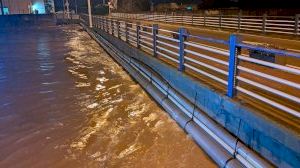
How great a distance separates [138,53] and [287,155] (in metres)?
8.72

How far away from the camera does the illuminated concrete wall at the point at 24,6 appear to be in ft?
266

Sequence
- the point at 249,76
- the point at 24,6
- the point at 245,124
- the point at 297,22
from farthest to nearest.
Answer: the point at 24,6
the point at 297,22
the point at 249,76
the point at 245,124

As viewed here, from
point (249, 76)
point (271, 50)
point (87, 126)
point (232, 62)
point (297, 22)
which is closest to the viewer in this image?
point (271, 50)

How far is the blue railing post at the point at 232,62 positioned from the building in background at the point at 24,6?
81209 mm

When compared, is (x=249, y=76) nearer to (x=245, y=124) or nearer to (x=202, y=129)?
(x=202, y=129)

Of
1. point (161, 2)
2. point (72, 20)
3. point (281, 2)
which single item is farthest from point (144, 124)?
point (161, 2)

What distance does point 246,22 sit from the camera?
Result: 22.7 meters

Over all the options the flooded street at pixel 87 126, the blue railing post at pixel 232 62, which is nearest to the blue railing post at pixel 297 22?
the flooded street at pixel 87 126

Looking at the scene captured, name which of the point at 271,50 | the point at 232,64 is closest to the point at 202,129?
the point at 232,64

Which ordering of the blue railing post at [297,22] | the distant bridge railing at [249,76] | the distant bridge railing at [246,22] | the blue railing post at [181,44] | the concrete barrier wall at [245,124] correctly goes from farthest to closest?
the distant bridge railing at [246,22] < the blue railing post at [297,22] < the blue railing post at [181,44] < the distant bridge railing at [249,76] < the concrete barrier wall at [245,124]

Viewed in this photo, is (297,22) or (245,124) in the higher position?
(297,22)

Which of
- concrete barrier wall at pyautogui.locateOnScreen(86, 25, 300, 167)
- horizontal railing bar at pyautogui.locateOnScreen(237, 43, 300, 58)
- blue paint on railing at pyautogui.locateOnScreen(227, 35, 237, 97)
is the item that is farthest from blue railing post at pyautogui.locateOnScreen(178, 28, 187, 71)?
horizontal railing bar at pyautogui.locateOnScreen(237, 43, 300, 58)

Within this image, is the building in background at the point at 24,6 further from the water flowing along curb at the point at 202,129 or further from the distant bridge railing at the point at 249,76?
the distant bridge railing at the point at 249,76

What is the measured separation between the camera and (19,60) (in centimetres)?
1788
